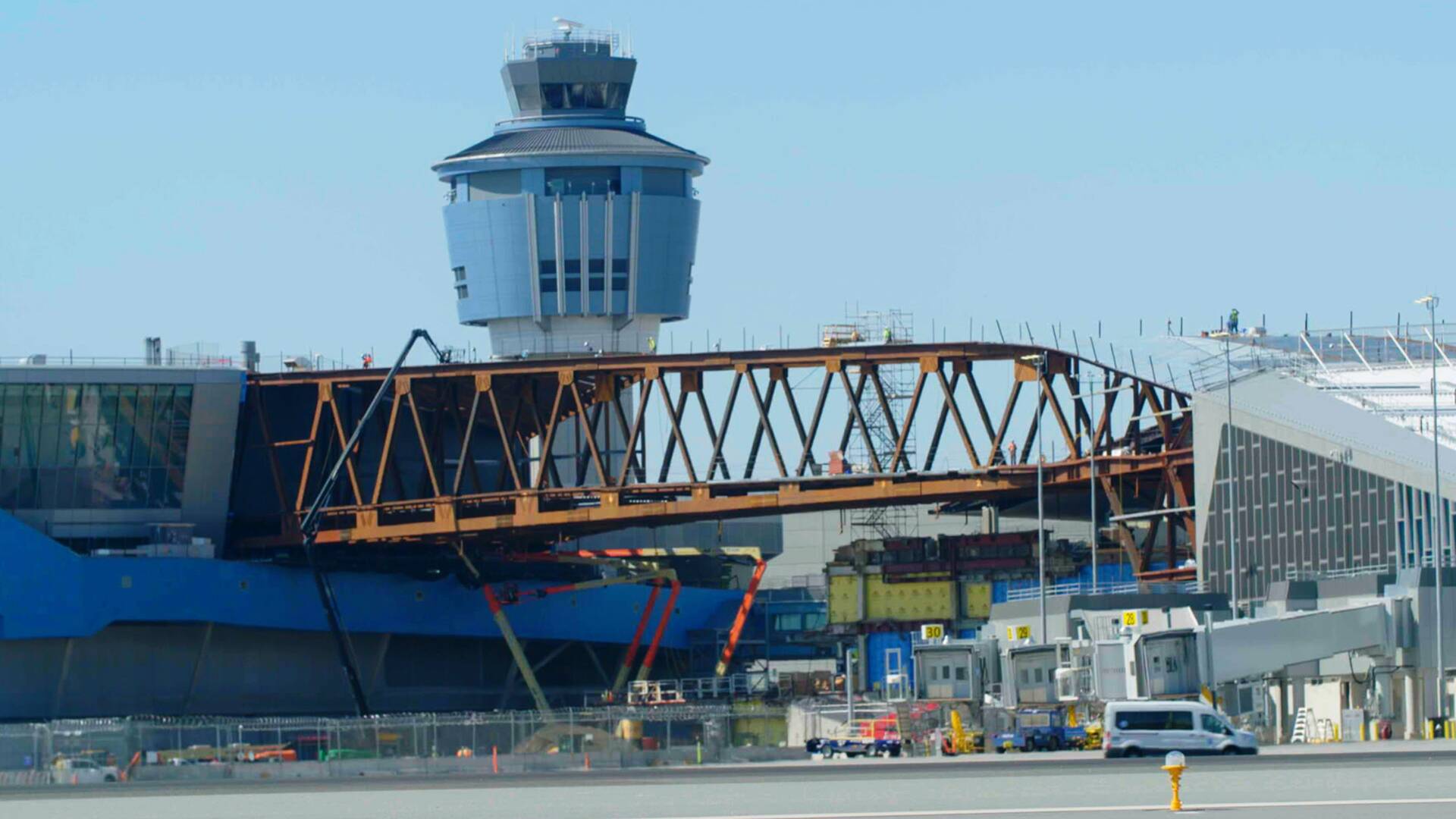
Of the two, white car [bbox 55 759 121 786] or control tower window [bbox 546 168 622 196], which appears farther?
control tower window [bbox 546 168 622 196]

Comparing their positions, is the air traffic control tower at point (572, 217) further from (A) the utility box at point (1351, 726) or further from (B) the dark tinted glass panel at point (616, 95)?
(A) the utility box at point (1351, 726)

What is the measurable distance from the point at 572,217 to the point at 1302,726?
97.9 metres

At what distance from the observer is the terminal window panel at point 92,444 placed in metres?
122

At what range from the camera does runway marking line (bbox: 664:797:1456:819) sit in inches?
1927

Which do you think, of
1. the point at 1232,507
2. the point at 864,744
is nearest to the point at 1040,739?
the point at 864,744

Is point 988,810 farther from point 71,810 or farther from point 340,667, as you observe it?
point 340,667

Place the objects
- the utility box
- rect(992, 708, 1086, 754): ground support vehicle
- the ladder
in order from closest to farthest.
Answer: rect(992, 708, 1086, 754): ground support vehicle < the utility box < the ladder

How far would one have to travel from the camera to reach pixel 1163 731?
232ft

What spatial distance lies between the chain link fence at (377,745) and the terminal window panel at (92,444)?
32.7 m

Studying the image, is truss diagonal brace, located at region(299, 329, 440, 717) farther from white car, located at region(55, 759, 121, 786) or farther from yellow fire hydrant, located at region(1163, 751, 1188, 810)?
yellow fire hydrant, located at region(1163, 751, 1188, 810)

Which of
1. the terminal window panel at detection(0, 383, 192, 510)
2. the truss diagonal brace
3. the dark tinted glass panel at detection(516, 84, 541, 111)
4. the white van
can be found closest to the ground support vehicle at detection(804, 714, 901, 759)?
the white van

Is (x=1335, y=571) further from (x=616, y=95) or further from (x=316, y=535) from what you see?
(x=616, y=95)

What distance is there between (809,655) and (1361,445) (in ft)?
157

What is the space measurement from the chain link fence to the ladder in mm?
18819
